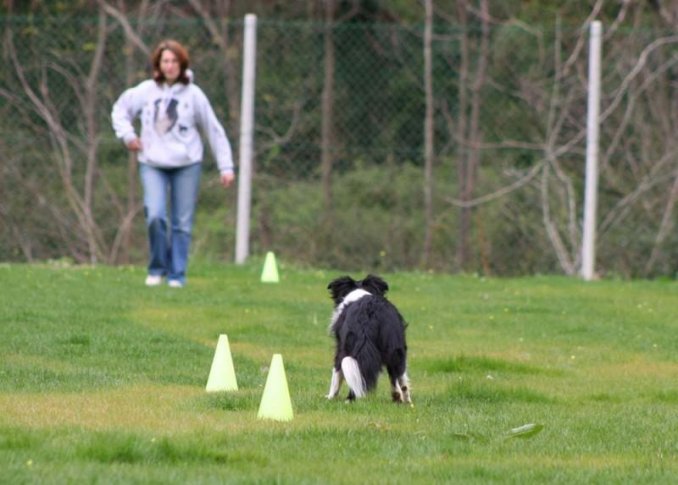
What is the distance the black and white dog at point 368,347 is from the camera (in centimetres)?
756

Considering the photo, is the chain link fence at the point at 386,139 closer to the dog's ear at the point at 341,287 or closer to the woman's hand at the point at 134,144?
the woman's hand at the point at 134,144

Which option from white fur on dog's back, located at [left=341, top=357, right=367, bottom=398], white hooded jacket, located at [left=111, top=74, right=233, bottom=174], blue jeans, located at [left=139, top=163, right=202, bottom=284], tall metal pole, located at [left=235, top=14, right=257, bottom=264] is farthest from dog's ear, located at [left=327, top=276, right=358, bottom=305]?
tall metal pole, located at [left=235, top=14, right=257, bottom=264]

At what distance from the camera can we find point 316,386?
28.0 feet

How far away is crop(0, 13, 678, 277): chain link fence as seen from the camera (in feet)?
53.3

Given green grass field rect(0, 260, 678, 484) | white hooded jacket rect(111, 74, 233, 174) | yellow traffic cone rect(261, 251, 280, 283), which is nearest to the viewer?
green grass field rect(0, 260, 678, 484)

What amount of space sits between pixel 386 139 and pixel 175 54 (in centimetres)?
378

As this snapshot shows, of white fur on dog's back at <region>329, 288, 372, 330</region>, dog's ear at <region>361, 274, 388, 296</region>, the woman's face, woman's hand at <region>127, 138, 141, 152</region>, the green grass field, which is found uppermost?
the woman's face

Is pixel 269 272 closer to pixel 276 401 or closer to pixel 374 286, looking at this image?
pixel 374 286

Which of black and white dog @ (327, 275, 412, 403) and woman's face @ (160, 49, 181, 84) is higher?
woman's face @ (160, 49, 181, 84)

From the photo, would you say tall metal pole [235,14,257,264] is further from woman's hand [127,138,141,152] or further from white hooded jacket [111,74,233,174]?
woman's hand [127,138,141,152]

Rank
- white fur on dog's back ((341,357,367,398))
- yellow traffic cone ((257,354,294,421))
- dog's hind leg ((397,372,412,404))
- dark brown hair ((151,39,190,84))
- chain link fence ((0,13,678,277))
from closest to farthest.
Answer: yellow traffic cone ((257,354,294,421))
white fur on dog's back ((341,357,367,398))
dog's hind leg ((397,372,412,404))
dark brown hair ((151,39,190,84))
chain link fence ((0,13,678,277))

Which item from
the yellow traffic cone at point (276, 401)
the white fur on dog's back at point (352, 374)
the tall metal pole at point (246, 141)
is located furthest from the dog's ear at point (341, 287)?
the tall metal pole at point (246, 141)

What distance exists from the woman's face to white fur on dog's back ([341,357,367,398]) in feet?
20.3

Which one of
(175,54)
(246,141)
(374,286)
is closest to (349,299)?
(374,286)
